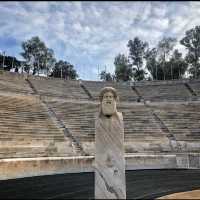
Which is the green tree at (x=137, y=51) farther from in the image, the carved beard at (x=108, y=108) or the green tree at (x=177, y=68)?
the carved beard at (x=108, y=108)

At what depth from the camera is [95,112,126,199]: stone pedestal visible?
25.0 ft

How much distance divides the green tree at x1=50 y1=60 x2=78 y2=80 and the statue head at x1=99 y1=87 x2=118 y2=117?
132 ft

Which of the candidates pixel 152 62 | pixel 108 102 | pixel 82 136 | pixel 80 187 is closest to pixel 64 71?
pixel 152 62

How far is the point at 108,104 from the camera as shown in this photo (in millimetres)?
7922

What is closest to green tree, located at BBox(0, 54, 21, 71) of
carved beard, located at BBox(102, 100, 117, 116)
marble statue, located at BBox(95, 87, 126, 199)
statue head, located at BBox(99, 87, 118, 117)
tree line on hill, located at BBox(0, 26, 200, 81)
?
tree line on hill, located at BBox(0, 26, 200, 81)

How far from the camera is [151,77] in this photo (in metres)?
47.5

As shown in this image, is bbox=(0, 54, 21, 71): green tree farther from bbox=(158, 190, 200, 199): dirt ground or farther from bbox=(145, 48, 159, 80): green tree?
bbox=(158, 190, 200, 199): dirt ground

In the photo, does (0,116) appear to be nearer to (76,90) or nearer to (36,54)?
(76,90)

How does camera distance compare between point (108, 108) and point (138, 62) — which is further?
point (138, 62)

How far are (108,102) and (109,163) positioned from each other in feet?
4.88

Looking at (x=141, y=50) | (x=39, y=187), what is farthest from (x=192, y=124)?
(x=141, y=50)

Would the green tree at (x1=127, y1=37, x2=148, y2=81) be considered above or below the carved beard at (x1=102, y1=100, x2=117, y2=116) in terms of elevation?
above

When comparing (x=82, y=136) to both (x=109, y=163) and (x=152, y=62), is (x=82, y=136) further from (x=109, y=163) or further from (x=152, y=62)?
(x=152, y=62)

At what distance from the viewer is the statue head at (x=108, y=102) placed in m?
7.88
